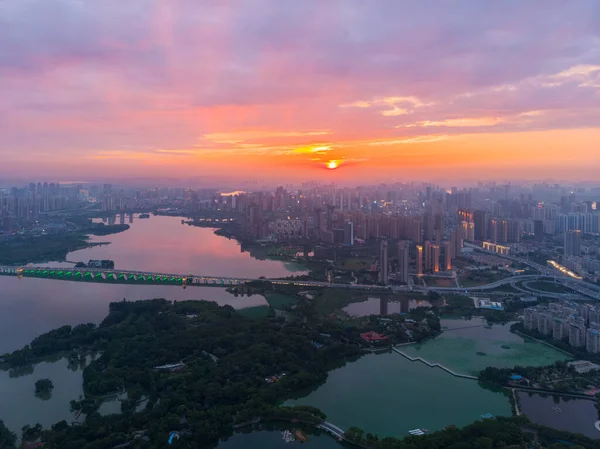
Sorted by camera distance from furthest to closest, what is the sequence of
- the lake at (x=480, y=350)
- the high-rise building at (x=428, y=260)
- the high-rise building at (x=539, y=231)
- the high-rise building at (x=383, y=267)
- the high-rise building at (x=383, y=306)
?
the high-rise building at (x=539, y=231)
the high-rise building at (x=428, y=260)
the high-rise building at (x=383, y=267)
the high-rise building at (x=383, y=306)
the lake at (x=480, y=350)

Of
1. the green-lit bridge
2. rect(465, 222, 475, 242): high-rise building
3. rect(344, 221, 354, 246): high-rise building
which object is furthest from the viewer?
rect(465, 222, 475, 242): high-rise building

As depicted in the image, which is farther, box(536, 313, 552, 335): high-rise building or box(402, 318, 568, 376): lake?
box(536, 313, 552, 335): high-rise building

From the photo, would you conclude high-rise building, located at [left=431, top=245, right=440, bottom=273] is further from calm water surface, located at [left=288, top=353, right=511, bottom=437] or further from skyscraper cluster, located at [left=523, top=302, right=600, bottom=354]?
calm water surface, located at [left=288, top=353, right=511, bottom=437]

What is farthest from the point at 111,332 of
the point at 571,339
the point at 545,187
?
the point at 545,187

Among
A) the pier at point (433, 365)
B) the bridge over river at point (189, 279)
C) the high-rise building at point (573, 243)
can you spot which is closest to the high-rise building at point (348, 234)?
the bridge over river at point (189, 279)

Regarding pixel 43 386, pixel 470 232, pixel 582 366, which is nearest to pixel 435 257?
pixel 470 232

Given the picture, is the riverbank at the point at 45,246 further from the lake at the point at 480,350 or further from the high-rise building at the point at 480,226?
the high-rise building at the point at 480,226

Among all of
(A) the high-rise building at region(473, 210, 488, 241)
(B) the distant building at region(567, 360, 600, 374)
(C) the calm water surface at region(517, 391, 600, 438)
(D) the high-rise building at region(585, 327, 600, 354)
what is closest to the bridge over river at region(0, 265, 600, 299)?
(D) the high-rise building at region(585, 327, 600, 354)
